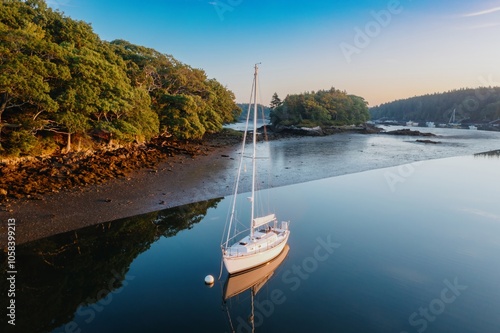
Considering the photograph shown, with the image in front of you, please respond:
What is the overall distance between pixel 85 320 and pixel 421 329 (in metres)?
13.5

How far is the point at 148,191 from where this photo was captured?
95.7 feet

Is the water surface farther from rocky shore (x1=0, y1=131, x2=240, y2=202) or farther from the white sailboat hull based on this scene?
rocky shore (x1=0, y1=131, x2=240, y2=202)

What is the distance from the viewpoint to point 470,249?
20406 mm

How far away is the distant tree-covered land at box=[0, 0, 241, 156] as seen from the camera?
2769 cm

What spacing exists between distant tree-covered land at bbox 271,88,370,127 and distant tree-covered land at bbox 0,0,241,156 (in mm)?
70681

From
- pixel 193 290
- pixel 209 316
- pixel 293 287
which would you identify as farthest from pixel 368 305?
pixel 193 290

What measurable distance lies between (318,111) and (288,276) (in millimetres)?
106560

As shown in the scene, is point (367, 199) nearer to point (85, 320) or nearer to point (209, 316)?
point (209, 316)

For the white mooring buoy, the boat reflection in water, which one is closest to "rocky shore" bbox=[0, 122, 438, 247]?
the white mooring buoy

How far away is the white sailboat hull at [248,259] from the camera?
15617 mm

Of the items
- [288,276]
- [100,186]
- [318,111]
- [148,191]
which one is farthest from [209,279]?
[318,111]

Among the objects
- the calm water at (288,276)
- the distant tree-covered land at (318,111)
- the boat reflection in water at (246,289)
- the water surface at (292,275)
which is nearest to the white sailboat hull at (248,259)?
the boat reflection in water at (246,289)

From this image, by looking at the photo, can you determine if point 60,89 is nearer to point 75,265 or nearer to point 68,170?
point 68,170

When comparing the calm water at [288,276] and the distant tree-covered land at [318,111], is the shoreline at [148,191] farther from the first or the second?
the distant tree-covered land at [318,111]
